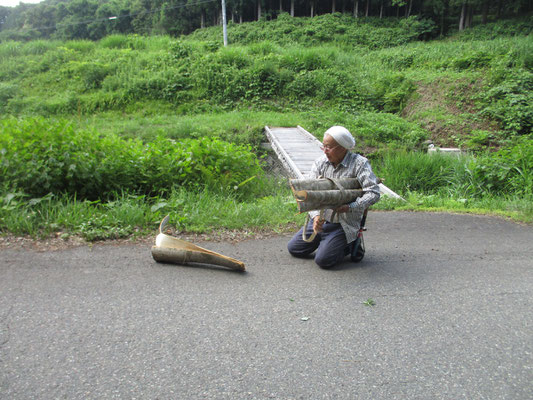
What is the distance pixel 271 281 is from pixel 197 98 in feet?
45.1

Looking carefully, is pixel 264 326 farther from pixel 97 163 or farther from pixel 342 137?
pixel 97 163

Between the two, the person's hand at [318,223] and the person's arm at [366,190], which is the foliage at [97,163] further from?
the person's arm at [366,190]

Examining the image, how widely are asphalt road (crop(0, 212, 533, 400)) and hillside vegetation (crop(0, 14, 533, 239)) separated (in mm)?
1395

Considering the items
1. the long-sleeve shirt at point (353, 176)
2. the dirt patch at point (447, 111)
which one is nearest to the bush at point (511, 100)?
the dirt patch at point (447, 111)

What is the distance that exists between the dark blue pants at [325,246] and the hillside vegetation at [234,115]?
52.5 inches

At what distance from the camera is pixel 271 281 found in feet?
12.3

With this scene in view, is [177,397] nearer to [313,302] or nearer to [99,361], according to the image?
[99,361]

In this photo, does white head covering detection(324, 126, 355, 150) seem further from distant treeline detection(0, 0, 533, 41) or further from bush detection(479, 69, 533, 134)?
distant treeline detection(0, 0, 533, 41)

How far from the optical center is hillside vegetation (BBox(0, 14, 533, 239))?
5539 millimetres

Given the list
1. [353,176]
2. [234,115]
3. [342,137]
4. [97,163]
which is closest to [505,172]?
[353,176]

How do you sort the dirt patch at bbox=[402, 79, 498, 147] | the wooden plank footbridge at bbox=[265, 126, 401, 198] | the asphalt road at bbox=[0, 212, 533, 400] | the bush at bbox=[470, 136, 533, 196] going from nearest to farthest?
the asphalt road at bbox=[0, 212, 533, 400] < the bush at bbox=[470, 136, 533, 196] < the wooden plank footbridge at bbox=[265, 126, 401, 198] < the dirt patch at bbox=[402, 79, 498, 147]

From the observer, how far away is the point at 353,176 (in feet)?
13.0

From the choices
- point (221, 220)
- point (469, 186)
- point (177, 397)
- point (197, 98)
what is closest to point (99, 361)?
point (177, 397)

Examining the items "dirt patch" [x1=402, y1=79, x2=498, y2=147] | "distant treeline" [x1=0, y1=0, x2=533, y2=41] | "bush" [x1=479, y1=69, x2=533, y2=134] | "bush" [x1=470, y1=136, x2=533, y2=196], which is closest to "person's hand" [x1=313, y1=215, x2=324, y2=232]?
"bush" [x1=470, y1=136, x2=533, y2=196]
